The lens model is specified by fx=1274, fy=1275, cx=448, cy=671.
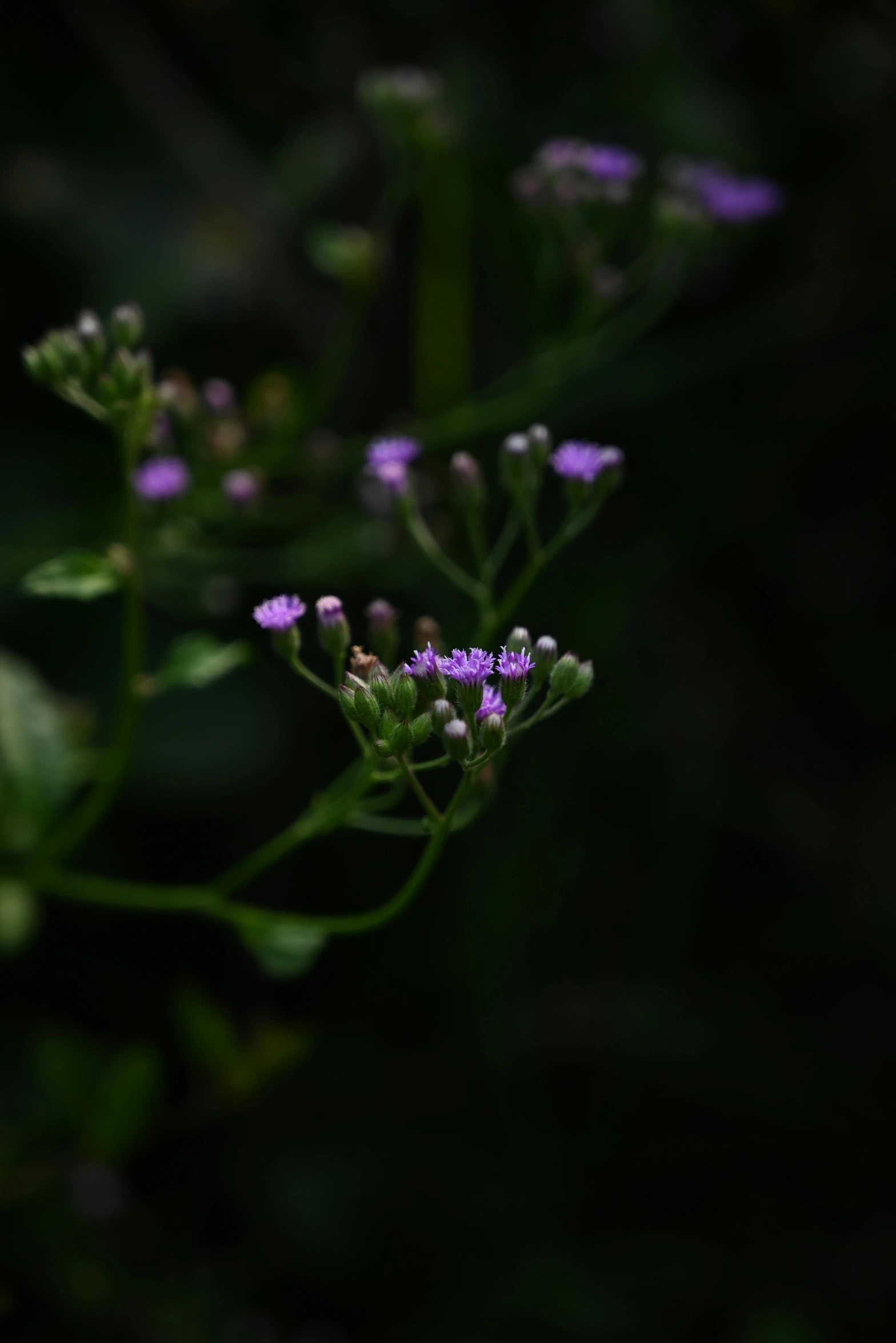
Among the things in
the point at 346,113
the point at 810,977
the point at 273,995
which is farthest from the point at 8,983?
the point at 346,113

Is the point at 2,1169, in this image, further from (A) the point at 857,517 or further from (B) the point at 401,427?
(A) the point at 857,517

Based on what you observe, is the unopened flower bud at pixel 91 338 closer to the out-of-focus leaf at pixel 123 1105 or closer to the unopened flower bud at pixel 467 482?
the unopened flower bud at pixel 467 482

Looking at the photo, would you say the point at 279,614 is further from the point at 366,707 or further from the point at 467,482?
the point at 467,482

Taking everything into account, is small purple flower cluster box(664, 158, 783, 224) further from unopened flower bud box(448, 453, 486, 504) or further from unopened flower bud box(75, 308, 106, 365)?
unopened flower bud box(75, 308, 106, 365)

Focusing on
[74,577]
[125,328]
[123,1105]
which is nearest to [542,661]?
[74,577]

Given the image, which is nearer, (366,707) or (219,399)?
(366,707)
